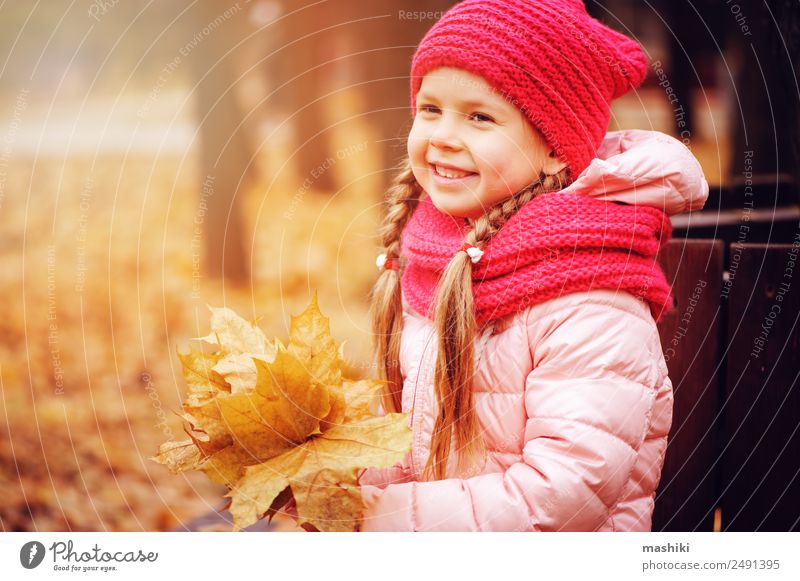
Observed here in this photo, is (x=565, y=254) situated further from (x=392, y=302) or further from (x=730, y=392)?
(x=730, y=392)

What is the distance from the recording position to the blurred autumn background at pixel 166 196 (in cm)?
192

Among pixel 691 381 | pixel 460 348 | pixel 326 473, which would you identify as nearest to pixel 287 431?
pixel 326 473

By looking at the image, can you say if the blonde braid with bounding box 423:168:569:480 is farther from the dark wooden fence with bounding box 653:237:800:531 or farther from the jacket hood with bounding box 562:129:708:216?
the dark wooden fence with bounding box 653:237:800:531

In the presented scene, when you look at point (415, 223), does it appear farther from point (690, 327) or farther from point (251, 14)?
point (251, 14)

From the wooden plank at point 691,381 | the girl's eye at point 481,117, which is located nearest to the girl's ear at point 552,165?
the girl's eye at point 481,117

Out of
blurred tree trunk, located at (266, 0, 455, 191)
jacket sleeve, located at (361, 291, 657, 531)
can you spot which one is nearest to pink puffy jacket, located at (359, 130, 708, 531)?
jacket sleeve, located at (361, 291, 657, 531)

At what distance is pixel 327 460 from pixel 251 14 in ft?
5.18

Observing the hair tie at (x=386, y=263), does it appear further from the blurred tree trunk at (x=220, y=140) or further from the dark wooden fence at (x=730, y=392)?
the blurred tree trunk at (x=220, y=140)

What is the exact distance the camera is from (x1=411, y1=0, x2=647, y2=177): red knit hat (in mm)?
982

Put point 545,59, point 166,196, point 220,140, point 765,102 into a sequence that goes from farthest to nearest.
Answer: point 166,196
point 220,140
point 765,102
point 545,59

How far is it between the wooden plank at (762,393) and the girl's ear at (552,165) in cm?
41

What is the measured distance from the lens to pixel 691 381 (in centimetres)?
128

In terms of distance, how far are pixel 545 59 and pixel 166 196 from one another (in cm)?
208

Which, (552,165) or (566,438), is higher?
(552,165)
